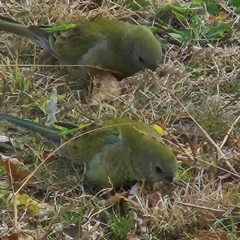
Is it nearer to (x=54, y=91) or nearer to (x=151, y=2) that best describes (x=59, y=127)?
(x=54, y=91)

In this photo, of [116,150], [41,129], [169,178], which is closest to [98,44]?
[41,129]

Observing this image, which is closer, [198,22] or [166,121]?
[166,121]

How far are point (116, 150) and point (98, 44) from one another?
4.88 feet

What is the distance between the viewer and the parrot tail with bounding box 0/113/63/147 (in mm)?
5285

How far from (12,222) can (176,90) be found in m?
2.01

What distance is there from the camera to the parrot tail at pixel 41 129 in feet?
17.3

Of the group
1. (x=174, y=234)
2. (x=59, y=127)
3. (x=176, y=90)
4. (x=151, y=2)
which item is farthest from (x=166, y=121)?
(x=151, y=2)

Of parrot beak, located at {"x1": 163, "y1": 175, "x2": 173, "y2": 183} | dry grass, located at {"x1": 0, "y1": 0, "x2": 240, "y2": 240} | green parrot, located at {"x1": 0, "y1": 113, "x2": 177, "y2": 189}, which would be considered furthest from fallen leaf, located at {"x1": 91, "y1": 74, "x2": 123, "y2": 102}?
parrot beak, located at {"x1": 163, "y1": 175, "x2": 173, "y2": 183}

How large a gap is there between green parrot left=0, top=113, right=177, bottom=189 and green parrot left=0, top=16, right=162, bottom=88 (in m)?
0.97

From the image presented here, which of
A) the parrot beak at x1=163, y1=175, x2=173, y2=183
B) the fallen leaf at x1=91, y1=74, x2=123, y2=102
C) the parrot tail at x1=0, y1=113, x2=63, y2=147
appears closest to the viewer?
the parrot beak at x1=163, y1=175, x2=173, y2=183

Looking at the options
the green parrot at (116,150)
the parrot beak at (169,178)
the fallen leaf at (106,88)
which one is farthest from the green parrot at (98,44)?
the parrot beak at (169,178)

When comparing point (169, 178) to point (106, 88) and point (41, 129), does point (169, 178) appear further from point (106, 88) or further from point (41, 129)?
point (106, 88)

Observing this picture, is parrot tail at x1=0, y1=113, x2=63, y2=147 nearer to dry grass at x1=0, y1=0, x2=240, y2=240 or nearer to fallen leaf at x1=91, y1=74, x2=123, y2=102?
dry grass at x1=0, y1=0, x2=240, y2=240

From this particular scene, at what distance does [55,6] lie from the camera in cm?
703
